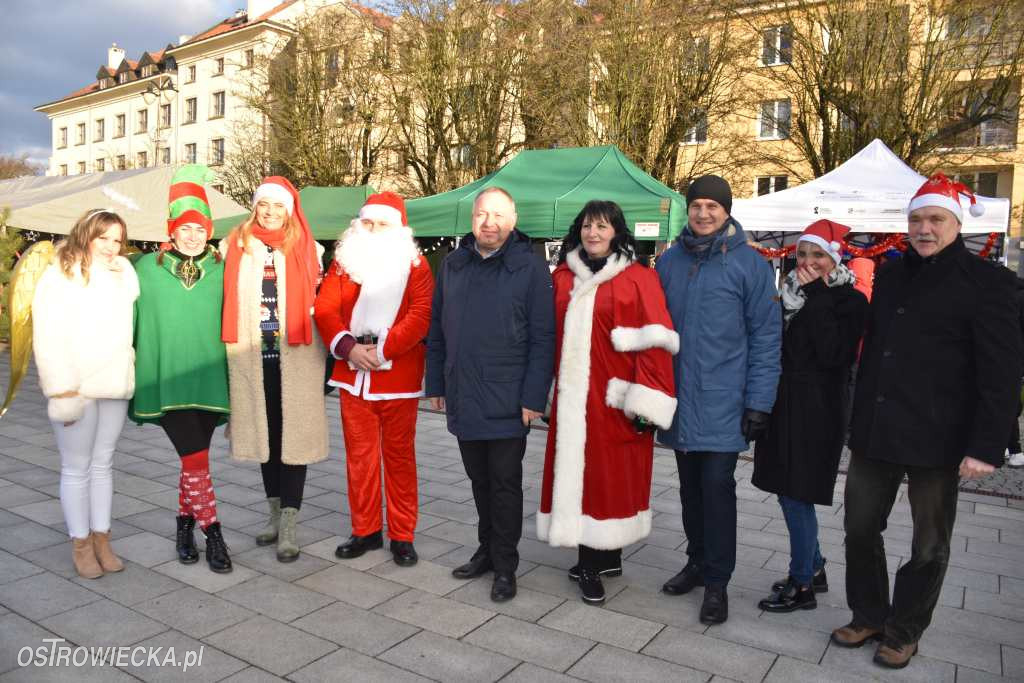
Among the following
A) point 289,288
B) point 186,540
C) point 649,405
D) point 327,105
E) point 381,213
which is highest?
point 327,105

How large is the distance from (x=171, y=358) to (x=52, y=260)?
71 centimetres

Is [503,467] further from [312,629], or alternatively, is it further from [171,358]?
[171,358]

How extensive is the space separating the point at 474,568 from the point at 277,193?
7.08 feet

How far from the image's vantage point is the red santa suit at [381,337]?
399cm

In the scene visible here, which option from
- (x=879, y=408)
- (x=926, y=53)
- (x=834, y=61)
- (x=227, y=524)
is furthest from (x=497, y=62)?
(x=879, y=408)

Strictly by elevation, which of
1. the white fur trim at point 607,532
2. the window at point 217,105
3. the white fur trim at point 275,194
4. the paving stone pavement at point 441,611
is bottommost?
the paving stone pavement at point 441,611

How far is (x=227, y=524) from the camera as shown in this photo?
15.7 ft

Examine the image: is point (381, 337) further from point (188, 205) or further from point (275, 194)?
point (188, 205)

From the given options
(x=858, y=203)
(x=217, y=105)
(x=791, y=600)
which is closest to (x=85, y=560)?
(x=791, y=600)

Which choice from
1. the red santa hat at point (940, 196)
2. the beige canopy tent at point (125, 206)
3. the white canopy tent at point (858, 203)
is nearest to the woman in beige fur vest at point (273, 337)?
the red santa hat at point (940, 196)

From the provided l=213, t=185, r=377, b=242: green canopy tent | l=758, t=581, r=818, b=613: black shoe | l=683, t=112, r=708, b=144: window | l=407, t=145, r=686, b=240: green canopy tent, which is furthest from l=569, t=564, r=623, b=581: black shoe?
l=683, t=112, r=708, b=144: window

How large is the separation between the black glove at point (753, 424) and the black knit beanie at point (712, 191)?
908mm

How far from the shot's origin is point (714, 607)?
11.6 feet

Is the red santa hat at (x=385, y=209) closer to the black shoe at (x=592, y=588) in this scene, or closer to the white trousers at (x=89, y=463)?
the white trousers at (x=89, y=463)
